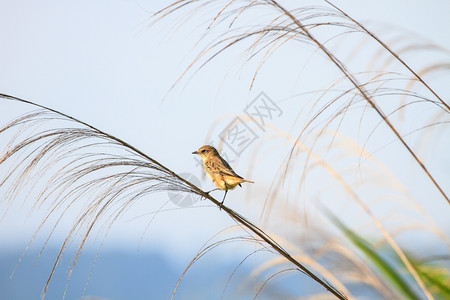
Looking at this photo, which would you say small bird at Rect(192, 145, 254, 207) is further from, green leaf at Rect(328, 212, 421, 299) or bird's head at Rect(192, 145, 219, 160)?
green leaf at Rect(328, 212, 421, 299)

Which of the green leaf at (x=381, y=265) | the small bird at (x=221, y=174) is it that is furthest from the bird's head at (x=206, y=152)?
the green leaf at (x=381, y=265)

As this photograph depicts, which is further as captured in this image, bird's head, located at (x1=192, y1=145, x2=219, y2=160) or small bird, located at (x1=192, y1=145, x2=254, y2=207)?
bird's head, located at (x1=192, y1=145, x2=219, y2=160)

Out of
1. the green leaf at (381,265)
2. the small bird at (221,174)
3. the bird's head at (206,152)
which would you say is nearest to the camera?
the green leaf at (381,265)

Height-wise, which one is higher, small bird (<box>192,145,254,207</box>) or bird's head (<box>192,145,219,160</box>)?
bird's head (<box>192,145,219,160</box>)

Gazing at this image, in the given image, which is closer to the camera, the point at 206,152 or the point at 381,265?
the point at 381,265

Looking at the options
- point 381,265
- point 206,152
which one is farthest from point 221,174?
point 381,265

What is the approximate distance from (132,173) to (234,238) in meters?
0.50

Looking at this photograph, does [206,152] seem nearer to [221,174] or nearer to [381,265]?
[221,174]

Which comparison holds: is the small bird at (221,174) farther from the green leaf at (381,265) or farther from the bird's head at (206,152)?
the green leaf at (381,265)

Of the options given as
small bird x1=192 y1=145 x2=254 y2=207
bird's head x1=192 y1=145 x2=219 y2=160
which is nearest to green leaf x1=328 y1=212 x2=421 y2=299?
small bird x1=192 y1=145 x2=254 y2=207

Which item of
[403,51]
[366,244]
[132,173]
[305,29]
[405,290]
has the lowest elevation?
[132,173]

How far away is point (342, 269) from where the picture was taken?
9.21 ft

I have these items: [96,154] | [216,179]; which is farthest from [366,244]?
[216,179]

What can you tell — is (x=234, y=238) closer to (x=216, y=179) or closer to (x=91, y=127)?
(x=91, y=127)
